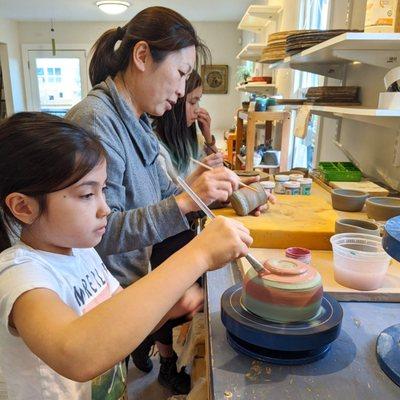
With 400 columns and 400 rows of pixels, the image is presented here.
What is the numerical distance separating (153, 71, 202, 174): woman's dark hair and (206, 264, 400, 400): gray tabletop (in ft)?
3.88

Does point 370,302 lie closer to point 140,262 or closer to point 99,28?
point 140,262

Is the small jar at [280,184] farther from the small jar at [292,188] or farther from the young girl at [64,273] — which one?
the young girl at [64,273]

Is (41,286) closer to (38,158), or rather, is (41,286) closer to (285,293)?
(38,158)

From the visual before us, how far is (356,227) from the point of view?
3.27ft

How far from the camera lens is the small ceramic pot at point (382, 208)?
3.73ft

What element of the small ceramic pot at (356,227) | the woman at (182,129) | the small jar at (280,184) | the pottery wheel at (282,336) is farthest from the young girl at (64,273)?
the woman at (182,129)

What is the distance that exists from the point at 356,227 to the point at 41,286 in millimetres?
761


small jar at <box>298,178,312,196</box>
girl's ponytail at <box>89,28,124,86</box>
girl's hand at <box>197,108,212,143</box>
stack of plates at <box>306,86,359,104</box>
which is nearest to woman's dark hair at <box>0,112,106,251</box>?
girl's ponytail at <box>89,28,124,86</box>

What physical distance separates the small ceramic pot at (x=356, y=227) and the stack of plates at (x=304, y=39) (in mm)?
817

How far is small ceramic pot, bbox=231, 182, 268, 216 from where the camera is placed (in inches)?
47.3

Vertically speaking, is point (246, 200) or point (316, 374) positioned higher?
point (246, 200)

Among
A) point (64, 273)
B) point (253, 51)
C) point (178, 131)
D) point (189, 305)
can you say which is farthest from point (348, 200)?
point (253, 51)

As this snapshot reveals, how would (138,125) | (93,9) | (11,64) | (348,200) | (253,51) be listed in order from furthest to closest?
1. (11,64)
2. (93,9)
3. (253,51)
4. (348,200)
5. (138,125)

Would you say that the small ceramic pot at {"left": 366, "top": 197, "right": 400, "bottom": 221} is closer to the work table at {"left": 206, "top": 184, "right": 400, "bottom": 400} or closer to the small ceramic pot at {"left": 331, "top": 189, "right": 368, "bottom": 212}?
the small ceramic pot at {"left": 331, "top": 189, "right": 368, "bottom": 212}
